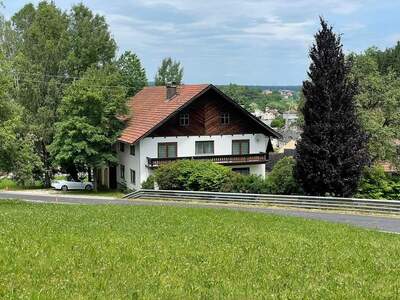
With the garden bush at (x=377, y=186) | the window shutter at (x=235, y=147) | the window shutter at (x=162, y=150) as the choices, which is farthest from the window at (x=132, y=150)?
the garden bush at (x=377, y=186)

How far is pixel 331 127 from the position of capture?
3488cm

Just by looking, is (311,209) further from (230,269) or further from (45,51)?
(45,51)

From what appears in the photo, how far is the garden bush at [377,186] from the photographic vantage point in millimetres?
38312

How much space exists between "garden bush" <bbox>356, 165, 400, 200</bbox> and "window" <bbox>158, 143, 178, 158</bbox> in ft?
67.2

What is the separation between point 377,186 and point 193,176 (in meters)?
14.0

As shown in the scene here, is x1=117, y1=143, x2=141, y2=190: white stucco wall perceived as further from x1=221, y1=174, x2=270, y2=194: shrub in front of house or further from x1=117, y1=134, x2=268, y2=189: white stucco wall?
x1=221, y1=174, x2=270, y2=194: shrub in front of house

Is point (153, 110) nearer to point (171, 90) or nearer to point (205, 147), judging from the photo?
point (171, 90)

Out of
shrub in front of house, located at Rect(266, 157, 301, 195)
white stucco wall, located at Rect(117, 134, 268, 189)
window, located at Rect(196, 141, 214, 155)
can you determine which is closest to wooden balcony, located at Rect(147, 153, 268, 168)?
white stucco wall, located at Rect(117, 134, 268, 189)

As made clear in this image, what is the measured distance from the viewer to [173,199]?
41094mm

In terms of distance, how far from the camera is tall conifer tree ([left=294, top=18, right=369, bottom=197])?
115ft

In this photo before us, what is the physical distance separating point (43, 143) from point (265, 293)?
5824 cm

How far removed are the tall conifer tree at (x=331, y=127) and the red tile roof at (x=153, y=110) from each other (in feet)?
61.6

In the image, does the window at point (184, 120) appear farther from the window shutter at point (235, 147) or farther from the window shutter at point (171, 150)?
the window shutter at point (235, 147)

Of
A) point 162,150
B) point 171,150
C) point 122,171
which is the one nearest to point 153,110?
point 162,150
